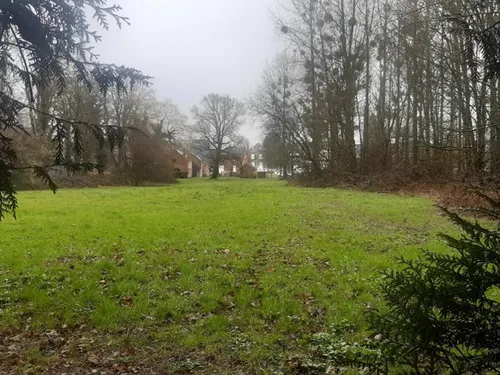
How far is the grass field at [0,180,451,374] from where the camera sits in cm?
390

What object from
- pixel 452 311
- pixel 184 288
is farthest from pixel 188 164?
pixel 452 311

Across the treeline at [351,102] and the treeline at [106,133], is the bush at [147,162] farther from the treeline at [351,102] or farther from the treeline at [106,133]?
the treeline at [351,102]

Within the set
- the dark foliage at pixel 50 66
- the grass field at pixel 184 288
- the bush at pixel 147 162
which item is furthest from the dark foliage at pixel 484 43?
the bush at pixel 147 162

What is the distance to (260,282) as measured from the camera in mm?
5793

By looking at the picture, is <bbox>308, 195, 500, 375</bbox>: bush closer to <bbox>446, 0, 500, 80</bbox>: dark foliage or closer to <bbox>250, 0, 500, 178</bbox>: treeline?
<bbox>446, 0, 500, 80</bbox>: dark foliage

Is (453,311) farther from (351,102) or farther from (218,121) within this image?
(218,121)

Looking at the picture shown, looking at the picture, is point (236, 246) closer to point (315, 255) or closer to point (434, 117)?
point (315, 255)

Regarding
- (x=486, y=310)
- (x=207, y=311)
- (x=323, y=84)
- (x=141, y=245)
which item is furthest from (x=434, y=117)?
(x=486, y=310)

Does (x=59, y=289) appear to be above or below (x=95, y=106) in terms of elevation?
below

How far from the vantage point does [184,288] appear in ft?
18.2

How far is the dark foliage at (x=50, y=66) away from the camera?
16.3 feet

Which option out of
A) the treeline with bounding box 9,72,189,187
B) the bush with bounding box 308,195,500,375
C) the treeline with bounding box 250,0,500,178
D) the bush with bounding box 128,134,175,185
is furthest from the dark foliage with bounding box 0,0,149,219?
the bush with bounding box 128,134,175,185

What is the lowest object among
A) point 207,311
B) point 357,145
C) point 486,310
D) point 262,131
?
point 207,311

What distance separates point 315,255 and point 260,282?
185 centimetres
